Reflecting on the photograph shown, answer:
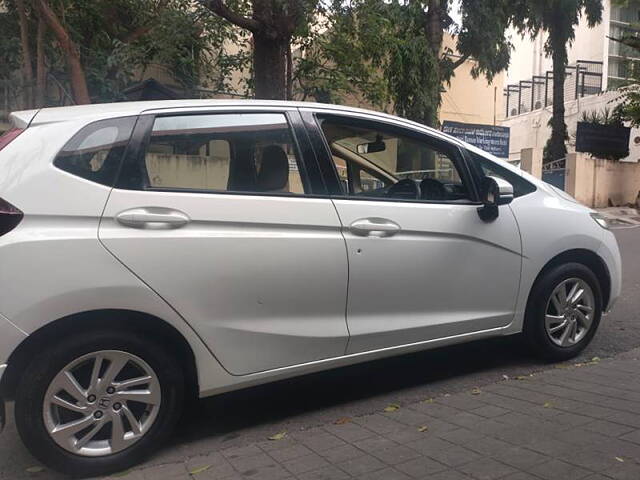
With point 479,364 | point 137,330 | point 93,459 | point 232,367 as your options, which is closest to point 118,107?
point 137,330

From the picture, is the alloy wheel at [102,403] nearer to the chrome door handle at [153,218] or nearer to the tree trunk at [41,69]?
the chrome door handle at [153,218]

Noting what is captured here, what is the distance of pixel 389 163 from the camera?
4.31 meters

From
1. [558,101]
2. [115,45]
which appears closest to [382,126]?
[115,45]

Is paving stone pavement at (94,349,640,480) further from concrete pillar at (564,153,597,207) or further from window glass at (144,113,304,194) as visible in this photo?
concrete pillar at (564,153,597,207)

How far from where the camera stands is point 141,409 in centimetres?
297

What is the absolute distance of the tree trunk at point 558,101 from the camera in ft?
69.6

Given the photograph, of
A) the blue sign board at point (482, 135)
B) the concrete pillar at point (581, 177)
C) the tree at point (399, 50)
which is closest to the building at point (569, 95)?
the concrete pillar at point (581, 177)

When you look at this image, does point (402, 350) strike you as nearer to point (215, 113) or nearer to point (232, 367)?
point (232, 367)

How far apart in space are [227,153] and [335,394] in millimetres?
1711

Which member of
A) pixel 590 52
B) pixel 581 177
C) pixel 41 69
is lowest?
pixel 581 177

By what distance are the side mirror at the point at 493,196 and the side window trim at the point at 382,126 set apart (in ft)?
0.18

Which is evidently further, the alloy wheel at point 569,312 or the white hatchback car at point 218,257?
the alloy wheel at point 569,312

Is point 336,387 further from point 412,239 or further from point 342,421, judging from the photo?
point 412,239

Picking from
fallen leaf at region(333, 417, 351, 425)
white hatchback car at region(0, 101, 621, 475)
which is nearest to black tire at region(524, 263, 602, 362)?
white hatchback car at region(0, 101, 621, 475)
